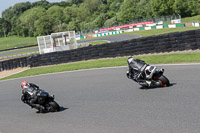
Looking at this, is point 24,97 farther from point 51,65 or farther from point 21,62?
point 21,62

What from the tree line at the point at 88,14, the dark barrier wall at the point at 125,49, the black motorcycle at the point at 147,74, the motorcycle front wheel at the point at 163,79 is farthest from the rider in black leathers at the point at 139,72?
the tree line at the point at 88,14

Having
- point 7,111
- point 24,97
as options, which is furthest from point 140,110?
point 7,111

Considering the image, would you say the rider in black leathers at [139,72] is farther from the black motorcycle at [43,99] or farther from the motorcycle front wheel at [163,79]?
the black motorcycle at [43,99]

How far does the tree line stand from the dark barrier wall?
47106 mm

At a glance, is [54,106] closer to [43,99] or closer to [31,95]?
[43,99]

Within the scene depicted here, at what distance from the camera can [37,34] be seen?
114062mm

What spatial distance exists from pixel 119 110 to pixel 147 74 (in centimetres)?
228

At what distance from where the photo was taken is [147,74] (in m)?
10.1

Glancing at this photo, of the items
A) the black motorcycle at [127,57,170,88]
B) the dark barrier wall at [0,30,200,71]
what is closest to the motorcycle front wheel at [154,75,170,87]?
the black motorcycle at [127,57,170,88]

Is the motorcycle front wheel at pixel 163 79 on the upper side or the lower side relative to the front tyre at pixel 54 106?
upper

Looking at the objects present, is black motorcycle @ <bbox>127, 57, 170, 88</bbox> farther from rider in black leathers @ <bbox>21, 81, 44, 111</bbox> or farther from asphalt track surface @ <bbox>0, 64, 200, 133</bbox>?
rider in black leathers @ <bbox>21, 81, 44, 111</bbox>

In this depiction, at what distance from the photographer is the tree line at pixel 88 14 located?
68625mm

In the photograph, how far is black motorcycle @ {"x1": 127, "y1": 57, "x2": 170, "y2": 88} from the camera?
32.9 feet

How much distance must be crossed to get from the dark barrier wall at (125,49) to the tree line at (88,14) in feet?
155
